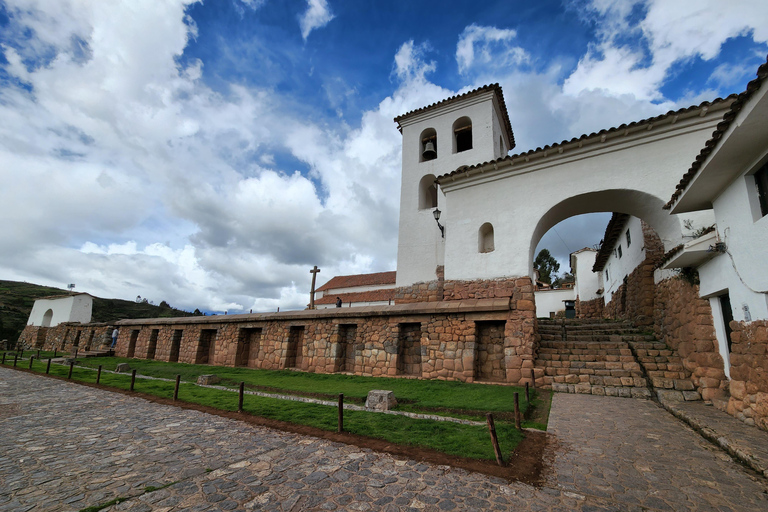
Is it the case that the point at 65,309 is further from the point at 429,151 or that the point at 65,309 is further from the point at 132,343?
the point at 429,151

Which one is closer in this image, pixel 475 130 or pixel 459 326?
pixel 459 326

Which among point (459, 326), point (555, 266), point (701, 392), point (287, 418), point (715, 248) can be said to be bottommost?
point (287, 418)

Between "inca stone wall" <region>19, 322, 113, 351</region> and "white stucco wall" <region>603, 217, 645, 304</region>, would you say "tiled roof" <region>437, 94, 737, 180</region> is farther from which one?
"inca stone wall" <region>19, 322, 113, 351</region>

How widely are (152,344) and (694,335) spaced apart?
2190 cm

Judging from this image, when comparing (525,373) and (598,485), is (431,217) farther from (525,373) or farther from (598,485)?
(598,485)

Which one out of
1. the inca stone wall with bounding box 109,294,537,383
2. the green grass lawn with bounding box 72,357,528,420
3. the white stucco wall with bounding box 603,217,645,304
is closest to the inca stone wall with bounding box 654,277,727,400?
the inca stone wall with bounding box 109,294,537,383

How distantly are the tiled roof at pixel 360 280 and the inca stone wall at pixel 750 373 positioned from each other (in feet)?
99.9

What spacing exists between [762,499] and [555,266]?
4117 cm

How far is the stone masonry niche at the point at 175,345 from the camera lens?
16.5m

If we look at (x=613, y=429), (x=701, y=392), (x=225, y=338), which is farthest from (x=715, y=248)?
(x=225, y=338)

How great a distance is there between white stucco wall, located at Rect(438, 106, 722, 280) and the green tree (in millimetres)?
30531

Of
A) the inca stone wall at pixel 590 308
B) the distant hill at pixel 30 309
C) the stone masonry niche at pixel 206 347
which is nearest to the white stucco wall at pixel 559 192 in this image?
the stone masonry niche at pixel 206 347

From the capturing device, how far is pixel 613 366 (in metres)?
8.17

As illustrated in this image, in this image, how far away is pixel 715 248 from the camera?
19.7 ft
